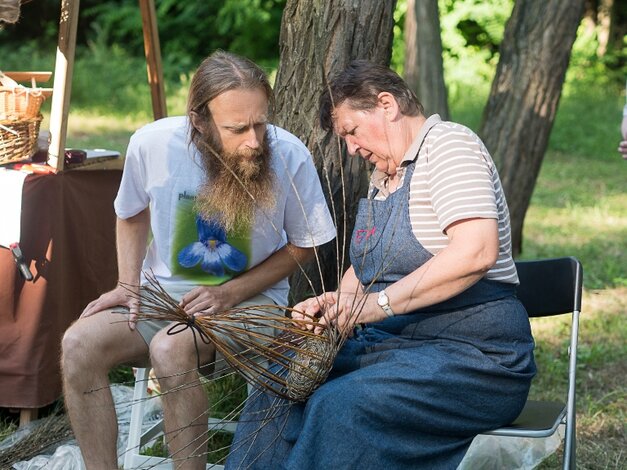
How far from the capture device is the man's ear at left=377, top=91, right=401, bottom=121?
121 inches

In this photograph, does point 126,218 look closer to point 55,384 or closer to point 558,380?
point 55,384

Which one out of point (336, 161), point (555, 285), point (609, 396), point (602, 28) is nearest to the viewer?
point (555, 285)

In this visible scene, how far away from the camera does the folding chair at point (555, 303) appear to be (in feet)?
10.0

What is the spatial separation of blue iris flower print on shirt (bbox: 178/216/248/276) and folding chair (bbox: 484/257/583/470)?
95cm

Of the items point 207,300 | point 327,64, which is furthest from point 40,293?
point 327,64

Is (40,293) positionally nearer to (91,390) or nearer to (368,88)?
(91,390)

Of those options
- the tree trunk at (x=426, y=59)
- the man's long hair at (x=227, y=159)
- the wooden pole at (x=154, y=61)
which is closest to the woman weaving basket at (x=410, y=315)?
the man's long hair at (x=227, y=159)

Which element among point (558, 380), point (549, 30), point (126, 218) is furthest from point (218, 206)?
point (549, 30)

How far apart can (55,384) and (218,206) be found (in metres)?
1.32

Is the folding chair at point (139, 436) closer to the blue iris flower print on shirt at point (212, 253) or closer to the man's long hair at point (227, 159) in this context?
the blue iris flower print on shirt at point (212, 253)

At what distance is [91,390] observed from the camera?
3270 mm

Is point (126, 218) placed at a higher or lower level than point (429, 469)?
higher

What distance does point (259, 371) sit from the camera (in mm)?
2975

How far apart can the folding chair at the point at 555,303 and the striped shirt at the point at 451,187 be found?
33 cm
